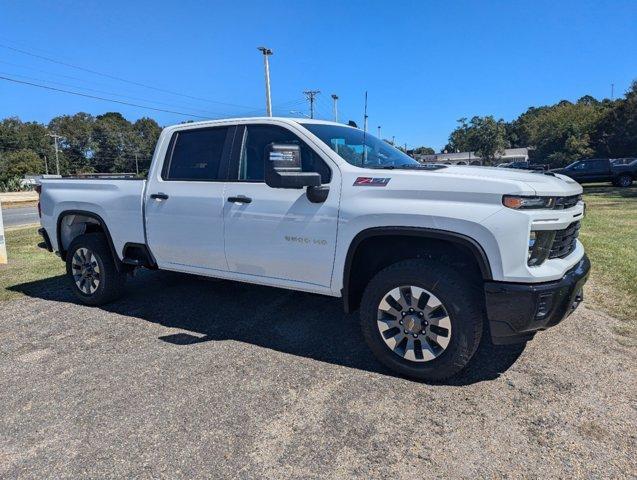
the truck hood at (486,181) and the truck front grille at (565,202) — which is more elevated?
the truck hood at (486,181)

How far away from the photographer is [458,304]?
3219 mm

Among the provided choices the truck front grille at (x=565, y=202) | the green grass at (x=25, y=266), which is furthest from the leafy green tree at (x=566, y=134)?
the truck front grille at (x=565, y=202)

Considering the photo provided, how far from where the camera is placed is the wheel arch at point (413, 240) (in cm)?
312

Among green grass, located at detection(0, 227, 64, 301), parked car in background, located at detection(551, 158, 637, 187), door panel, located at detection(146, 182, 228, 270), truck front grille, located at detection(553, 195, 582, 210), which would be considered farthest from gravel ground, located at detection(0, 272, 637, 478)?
parked car in background, located at detection(551, 158, 637, 187)

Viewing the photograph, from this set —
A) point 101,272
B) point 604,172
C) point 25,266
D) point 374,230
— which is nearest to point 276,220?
point 374,230

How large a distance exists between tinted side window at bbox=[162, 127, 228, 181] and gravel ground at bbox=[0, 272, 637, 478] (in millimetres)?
1501

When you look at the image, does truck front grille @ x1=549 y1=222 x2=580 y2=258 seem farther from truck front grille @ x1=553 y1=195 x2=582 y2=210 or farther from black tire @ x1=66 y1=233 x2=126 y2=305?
black tire @ x1=66 y1=233 x2=126 y2=305

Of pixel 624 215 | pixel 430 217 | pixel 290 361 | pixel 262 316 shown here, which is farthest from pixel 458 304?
pixel 624 215

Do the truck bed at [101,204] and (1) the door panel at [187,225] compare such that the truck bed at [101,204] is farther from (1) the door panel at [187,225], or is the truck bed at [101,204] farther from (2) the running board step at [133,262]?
(1) the door panel at [187,225]

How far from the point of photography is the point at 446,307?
10.7ft

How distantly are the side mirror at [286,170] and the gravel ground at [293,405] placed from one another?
1.43 m

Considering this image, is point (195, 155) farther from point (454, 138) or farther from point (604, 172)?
point (454, 138)

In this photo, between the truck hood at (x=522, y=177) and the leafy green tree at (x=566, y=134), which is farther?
the leafy green tree at (x=566, y=134)

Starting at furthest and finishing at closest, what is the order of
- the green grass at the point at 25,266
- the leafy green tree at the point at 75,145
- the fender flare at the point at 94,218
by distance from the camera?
1. the leafy green tree at the point at 75,145
2. the green grass at the point at 25,266
3. the fender flare at the point at 94,218
